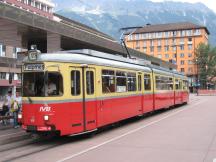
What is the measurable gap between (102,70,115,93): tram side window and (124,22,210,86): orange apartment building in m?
127

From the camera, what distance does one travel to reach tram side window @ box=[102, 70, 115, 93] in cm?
1569

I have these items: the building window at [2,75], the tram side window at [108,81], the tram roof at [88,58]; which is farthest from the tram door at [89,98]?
the building window at [2,75]

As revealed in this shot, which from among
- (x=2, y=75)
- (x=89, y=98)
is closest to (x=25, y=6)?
(x=2, y=75)

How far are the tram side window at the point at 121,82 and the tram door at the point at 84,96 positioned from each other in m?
2.79

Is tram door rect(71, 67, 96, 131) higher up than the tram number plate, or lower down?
higher up

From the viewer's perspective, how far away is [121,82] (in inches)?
706

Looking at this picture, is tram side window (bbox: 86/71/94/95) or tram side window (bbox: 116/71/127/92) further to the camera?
tram side window (bbox: 116/71/127/92)

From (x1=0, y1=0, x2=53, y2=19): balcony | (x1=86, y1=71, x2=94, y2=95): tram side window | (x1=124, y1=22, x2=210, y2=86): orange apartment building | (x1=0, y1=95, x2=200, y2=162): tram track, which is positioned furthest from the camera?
(x1=124, y1=22, x2=210, y2=86): orange apartment building

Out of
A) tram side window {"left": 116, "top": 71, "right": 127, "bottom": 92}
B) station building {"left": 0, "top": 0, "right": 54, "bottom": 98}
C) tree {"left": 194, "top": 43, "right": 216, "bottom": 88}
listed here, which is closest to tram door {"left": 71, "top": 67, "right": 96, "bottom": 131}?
tram side window {"left": 116, "top": 71, "right": 127, "bottom": 92}

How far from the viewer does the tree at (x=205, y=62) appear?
5182 inches

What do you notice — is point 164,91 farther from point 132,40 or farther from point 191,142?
point 132,40

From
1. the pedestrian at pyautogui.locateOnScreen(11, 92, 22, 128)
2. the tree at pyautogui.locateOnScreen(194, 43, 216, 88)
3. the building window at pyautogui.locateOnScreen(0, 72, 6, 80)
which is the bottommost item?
the pedestrian at pyautogui.locateOnScreen(11, 92, 22, 128)

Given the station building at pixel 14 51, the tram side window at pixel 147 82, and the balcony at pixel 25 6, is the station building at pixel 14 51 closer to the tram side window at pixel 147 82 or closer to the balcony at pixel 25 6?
the balcony at pixel 25 6

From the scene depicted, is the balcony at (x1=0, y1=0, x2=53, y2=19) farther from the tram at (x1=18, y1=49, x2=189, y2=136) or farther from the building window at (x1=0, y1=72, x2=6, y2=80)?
the tram at (x1=18, y1=49, x2=189, y2=136)
